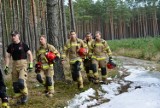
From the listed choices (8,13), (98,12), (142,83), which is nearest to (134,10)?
(98,12)

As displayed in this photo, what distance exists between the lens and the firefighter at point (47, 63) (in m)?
10.2

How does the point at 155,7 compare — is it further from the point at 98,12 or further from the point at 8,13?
the point at 8,13

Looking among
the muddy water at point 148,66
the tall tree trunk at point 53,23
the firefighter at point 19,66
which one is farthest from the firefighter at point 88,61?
the firefighter at point 19,66

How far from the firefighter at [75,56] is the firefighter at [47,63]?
95 centimetres

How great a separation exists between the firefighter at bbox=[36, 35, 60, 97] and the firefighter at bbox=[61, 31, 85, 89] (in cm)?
95

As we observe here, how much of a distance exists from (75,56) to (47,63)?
1.39m

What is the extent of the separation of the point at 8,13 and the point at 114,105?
1187 inches

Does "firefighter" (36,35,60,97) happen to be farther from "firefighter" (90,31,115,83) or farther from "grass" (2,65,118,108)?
"firefighter" (90,31,115,83)

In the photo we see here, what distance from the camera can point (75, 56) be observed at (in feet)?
37.5

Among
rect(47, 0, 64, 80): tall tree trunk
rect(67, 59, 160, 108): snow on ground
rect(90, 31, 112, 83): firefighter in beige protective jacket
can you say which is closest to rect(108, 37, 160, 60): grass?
rect(90, 31, 112, 83): firefighter in beige protective jacket

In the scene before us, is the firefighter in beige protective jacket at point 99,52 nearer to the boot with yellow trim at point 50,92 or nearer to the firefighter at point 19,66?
the boot with yellow trim at point 50,92

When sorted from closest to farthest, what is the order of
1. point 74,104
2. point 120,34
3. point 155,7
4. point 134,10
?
1. point 74,104
2. point 155,7
3. point 120,34
4. point 134,10

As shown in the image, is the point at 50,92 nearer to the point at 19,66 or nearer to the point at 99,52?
the point at 19,66

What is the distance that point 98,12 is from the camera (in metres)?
91.4
